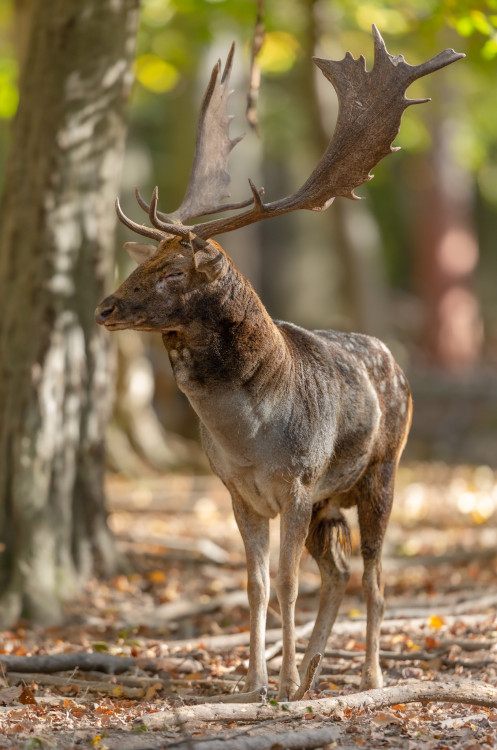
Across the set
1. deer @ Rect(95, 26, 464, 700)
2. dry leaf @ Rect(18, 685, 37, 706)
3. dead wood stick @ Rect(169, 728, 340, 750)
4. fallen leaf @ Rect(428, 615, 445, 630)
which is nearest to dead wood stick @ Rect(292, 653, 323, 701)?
deer @ Rect(95, 26, 464, 700)

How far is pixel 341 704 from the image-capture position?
4762 mm

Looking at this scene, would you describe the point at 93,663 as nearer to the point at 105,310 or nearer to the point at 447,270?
the point at 105,310

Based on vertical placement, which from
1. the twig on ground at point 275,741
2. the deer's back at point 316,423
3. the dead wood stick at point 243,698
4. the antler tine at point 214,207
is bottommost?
the dead wood stick at point 243,698

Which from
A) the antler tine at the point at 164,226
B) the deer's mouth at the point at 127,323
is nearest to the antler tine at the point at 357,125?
the antler tine at the point at 164,226

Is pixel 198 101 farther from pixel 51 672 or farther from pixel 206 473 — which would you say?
pixel 51 672

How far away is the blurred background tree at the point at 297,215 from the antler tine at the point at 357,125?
2.71m

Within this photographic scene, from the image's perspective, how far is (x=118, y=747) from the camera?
166 inches

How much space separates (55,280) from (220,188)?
2.26 m

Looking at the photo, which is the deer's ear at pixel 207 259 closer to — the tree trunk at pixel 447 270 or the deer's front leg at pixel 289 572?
the deer's front leg at pixel 289 572

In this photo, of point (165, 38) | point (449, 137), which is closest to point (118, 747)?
point (165, 38)

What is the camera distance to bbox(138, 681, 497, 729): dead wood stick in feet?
15.0

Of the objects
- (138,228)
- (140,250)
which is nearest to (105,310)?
(138,228)

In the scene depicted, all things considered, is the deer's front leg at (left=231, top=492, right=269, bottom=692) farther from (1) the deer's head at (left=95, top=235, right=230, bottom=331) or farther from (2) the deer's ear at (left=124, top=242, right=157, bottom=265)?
(2) the deer's ear at (left=124, top=242, right=157, bottom=265)

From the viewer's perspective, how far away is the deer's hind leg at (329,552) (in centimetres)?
583
